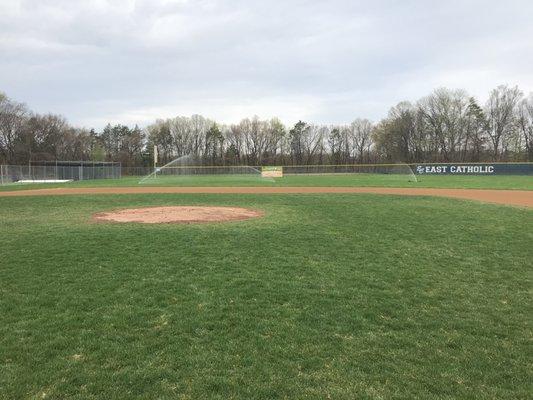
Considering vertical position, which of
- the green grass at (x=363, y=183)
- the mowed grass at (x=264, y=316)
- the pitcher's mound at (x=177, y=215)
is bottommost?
the mowed grass at (x=264, y=316)

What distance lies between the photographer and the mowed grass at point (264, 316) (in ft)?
12.7

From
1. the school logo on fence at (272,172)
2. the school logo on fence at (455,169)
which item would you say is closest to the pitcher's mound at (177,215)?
the school logo on fence at (272,172)

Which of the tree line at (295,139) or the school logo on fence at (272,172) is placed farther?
the tree line at (295,139)

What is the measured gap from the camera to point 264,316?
17.8 ft

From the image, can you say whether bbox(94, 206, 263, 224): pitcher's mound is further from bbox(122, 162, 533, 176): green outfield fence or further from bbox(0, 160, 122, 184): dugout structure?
bbox(122, 162, 533, 176): green outfield fence

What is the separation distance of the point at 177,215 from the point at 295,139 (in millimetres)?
98158

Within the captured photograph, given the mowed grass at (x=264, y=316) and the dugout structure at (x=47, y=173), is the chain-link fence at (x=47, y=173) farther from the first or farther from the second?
the mowed grass at (x=264, y=316)

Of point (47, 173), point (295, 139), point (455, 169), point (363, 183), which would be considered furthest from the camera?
point (295, 139)

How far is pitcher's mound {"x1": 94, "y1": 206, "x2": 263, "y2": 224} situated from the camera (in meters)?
13.5

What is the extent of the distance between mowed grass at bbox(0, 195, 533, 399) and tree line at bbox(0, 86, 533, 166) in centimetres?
8390

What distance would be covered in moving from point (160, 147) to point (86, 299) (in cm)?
10480

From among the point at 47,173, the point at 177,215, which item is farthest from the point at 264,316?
the point at 47,173

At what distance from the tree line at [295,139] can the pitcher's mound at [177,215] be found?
77.5m

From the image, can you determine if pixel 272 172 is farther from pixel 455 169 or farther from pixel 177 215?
pixel 177 215
